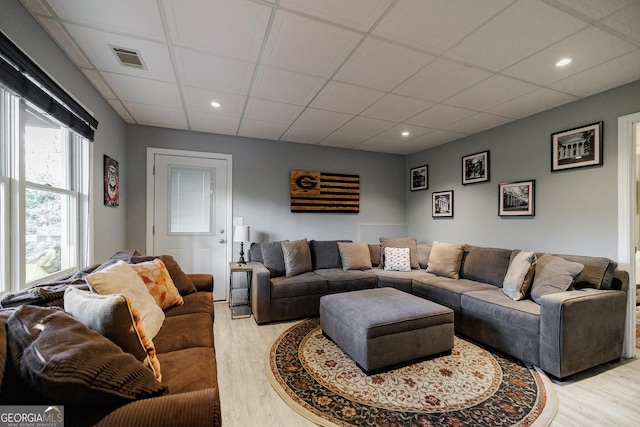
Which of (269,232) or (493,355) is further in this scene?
(269,232)

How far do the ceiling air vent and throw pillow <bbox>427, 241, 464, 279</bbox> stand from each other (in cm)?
376

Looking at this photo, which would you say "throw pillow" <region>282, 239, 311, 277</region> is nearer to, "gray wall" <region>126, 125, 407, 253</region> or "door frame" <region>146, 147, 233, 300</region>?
"gray wall" <region>126, 125, 407, 253</region>

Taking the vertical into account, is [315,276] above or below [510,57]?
below

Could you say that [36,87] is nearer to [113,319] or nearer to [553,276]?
[113,319]

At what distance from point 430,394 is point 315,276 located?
1877mm

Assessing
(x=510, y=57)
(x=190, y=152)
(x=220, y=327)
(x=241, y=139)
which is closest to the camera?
(x=510, y=57)

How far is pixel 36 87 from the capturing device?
1624 millimetres

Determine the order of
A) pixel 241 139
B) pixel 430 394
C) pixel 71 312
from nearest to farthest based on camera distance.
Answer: pixel 71 312 < pixel 430 394 < pixel 241 139

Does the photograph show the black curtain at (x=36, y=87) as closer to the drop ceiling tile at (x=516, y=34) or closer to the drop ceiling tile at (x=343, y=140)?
the drop ceiling tile at (x=516, y=34)

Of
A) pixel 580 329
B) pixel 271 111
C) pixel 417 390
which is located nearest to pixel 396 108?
pixel 271 111

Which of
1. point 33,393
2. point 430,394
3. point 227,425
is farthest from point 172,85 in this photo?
point 430,394

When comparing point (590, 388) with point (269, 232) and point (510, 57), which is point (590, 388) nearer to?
point (510, 57)

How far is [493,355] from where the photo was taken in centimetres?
243

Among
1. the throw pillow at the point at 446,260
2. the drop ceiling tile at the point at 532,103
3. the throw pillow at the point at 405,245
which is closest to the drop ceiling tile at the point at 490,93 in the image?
the drop ceiling tile at the point at 532,103
